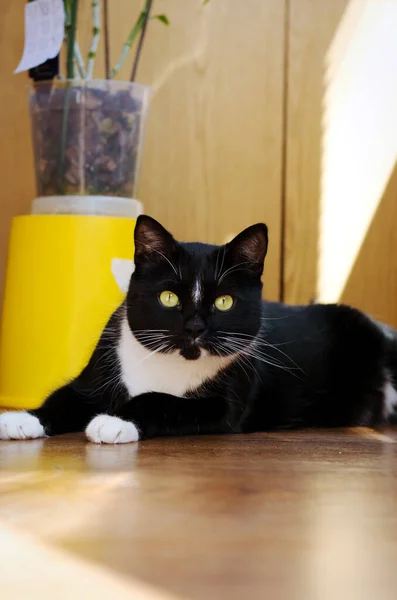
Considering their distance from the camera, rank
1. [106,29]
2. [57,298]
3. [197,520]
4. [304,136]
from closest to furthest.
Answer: [197,520]
[57,298]
[106,29]
[304,136]

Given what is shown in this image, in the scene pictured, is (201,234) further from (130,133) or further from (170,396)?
(170,396)

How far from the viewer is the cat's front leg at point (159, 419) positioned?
1.38 meters

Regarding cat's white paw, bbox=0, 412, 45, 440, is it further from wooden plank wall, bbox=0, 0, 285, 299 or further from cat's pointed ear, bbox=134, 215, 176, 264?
wooden plank wall, bbox=0, 0, 285, 299

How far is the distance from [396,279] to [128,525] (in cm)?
164

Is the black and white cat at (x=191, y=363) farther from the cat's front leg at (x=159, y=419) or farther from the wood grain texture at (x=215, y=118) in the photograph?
the wood grain texture at (x=215, y=118)

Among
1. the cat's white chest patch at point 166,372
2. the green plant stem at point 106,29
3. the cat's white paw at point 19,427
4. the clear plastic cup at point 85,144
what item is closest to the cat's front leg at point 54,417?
the cat's white paw at point 19,427

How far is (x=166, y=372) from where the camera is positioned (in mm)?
1461

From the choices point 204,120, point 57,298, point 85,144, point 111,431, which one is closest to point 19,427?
point 111,431

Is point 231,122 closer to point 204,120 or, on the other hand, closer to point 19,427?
point 204,120

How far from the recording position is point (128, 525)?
3.07 feet

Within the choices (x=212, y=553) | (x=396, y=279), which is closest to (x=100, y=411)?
(x=212, y=553)

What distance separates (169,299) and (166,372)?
0.14m

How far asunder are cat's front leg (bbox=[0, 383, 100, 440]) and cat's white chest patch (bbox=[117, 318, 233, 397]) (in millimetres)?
105

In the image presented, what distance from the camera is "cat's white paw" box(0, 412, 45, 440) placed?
144 centimetres
